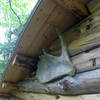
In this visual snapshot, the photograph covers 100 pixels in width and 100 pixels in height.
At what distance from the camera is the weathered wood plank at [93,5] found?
1.20 meters

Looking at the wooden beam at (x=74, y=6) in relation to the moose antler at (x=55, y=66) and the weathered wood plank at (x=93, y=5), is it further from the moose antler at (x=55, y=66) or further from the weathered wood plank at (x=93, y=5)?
the moose antler at (x=55, y=66)

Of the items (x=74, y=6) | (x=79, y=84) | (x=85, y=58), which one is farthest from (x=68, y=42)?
(x=79, y=84)

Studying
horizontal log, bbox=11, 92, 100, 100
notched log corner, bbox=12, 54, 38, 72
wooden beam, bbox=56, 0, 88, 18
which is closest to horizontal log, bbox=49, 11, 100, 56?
wooden beam, bbox=56, 0, 88, 18

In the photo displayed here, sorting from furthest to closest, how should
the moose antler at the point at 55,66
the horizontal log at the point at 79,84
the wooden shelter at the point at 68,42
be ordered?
1. the moose antler at the point at 55,66
2. the wooden shelter at the point at 68,42
3. the horizontal log at the point at 79,84

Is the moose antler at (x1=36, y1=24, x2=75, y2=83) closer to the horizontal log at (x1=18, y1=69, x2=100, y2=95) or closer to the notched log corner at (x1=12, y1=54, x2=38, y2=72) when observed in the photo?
the horizontal log at (x1=18, y1=69, x2=100, y2=95)

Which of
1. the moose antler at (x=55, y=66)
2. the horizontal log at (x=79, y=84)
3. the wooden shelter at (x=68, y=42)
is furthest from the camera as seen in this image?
the moose antler at (x=55, y=66)

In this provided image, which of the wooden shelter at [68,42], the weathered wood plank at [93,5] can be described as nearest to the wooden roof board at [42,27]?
the wooden shelter at [68,42]

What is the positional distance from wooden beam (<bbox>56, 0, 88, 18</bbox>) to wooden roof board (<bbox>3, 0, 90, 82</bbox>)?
9cm

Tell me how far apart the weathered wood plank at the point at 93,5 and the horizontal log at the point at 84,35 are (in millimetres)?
43

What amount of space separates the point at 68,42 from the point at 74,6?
1.48ft

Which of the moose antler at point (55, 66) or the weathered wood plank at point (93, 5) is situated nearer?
the weathered wood plank at point (93, 5)

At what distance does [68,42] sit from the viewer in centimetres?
148

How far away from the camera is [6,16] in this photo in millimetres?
4730

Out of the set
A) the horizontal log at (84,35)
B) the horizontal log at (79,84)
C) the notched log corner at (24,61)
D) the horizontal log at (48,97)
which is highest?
the horizontal log at (84,35)
